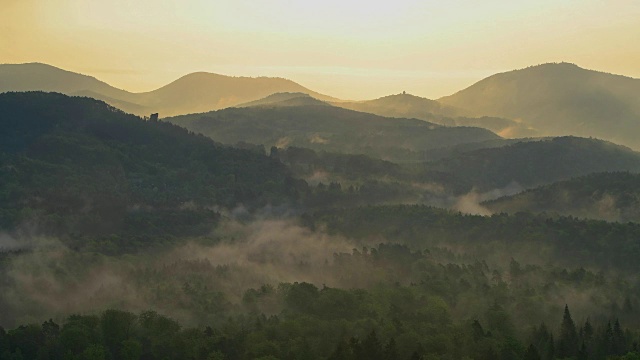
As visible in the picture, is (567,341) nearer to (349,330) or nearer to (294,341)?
(349,330)

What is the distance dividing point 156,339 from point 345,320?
1290 inches

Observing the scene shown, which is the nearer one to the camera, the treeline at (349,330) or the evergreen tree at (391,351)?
the evergreen tree at (391,351)

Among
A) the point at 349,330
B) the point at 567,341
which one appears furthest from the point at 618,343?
the point at 349,330

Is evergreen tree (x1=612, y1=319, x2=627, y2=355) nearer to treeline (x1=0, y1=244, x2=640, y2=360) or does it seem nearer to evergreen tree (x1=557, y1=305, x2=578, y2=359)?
treeline (x1=0, y1=244, x2=640, y2=360)

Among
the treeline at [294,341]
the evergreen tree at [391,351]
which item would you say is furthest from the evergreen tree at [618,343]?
the evergreen tree at [391,351]

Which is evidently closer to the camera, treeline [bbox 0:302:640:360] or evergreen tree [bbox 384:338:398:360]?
evergreen tree [bbox 384:338:398:360]

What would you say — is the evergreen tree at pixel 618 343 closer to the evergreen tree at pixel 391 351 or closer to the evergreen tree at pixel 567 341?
the evergreen tree at pixel 567 341

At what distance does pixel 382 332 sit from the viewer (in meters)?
146

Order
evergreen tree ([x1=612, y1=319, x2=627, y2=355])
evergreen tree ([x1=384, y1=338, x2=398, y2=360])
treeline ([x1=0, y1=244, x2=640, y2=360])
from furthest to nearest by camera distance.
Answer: evergreen tree ([x1=612, y1=319, x2=627, y2=355]) < treeline ([x1=0, y1=244, x2=640, y2=360]) < evergreen tree ([x1=384, y1=338, x2=398, y2=360])

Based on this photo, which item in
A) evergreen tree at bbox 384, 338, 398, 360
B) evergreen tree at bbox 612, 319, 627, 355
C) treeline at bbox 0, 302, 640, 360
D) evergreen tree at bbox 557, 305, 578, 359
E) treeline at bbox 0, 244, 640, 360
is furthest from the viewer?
evergreen tree at bbox 612, 319, 627, 355

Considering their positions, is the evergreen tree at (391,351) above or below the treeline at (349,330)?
above

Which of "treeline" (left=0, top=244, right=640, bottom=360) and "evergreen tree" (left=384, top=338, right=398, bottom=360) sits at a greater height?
"evergreen tree" (left=384, top=338, right=398, bottom=360)

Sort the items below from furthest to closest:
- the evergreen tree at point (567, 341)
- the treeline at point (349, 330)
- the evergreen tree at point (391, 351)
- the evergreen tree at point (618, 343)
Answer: the evergreen tree at point (618, 343)
the evergreen tree at point (567, 341)
the treeline at point (349, 330)
the evergreen tree at point (391, 351)

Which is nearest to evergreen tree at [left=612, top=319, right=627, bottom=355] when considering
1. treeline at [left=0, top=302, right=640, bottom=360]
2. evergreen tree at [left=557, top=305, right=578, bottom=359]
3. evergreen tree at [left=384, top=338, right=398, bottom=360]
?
treeline at [left=0, top=302, right=640, bottom=360]
